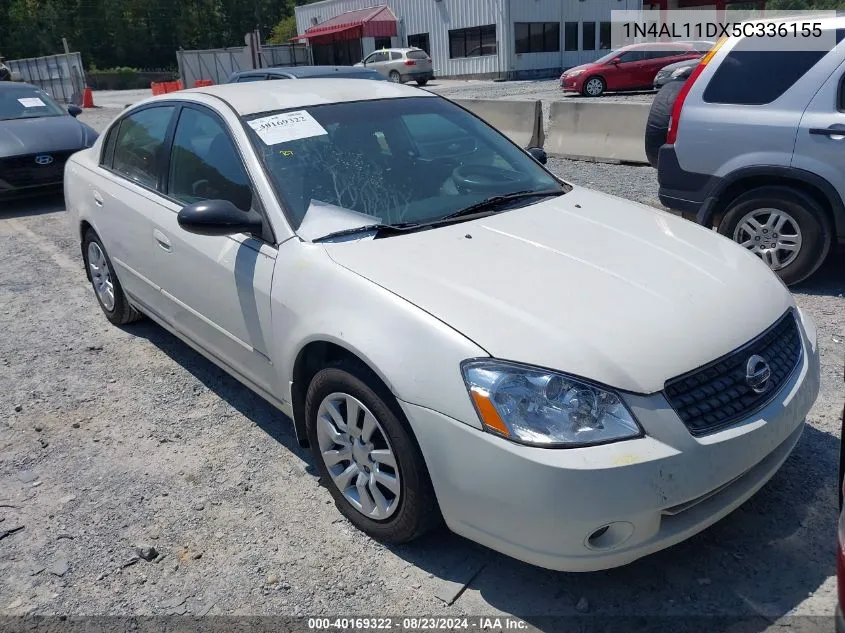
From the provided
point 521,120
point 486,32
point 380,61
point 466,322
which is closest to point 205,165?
point 466,322

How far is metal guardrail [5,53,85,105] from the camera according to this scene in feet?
105

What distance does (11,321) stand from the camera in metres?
5.45

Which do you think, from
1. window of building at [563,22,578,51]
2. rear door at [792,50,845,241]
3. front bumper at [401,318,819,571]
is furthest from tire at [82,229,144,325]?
window of building at [563,22,578,51]

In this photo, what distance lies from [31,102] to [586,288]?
1022cm

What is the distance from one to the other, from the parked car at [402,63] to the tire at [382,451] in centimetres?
3073

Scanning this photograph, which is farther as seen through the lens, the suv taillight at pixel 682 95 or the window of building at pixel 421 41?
the window of building at pixel 421 41

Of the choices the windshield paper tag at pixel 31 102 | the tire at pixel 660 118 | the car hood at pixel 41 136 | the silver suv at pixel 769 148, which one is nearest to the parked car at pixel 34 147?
the car hood at pixel 41 136

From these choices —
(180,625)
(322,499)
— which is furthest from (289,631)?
(322,499)

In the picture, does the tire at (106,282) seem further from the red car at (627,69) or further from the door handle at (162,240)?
the red car at (627,69)

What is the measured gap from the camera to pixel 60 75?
3331cm

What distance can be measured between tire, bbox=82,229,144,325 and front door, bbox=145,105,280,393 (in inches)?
39.3

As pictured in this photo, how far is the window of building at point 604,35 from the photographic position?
38.6m

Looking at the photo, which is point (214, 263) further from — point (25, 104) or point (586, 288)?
point (25, 104)

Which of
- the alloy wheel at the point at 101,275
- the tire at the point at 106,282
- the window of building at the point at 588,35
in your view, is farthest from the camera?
the window of building at the point at 588,35
